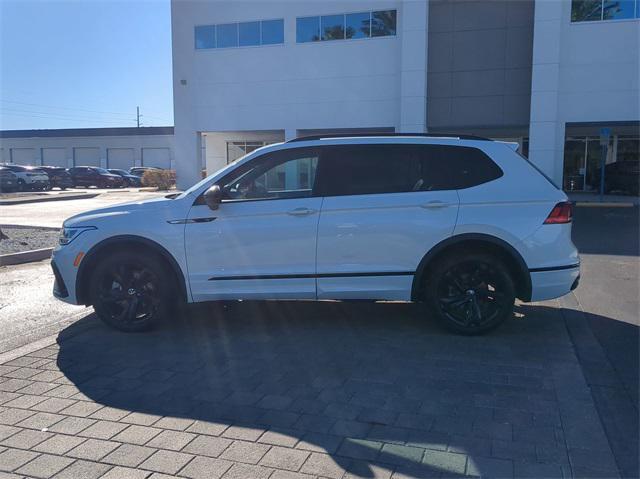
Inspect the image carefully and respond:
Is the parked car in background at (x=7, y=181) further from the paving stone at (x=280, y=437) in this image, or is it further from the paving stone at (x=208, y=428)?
the paving stone at (x=280, y=437)

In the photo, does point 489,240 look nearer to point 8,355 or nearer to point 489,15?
point 8,355

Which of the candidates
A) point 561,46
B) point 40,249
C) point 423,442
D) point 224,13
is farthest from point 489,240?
point 224,13

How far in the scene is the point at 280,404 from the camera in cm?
401

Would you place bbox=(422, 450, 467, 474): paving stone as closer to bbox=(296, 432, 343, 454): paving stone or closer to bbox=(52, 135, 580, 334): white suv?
bbox=(296, 432, 343, 454): paving stone

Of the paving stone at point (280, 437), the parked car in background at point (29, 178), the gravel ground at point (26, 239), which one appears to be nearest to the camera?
Answer: the paving stone at point (280, 437)

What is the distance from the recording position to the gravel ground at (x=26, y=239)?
36.3ft

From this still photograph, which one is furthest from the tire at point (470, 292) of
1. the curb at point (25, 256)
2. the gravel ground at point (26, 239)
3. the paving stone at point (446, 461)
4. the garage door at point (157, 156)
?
the garage door at point (157, 156)

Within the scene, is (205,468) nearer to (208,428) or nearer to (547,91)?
(208,428)

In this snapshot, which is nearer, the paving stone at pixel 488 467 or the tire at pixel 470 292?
the paving stone at pixel 488 467

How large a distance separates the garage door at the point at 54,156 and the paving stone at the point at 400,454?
64.7 m

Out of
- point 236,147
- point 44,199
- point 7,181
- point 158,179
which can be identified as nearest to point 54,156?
point 158,179

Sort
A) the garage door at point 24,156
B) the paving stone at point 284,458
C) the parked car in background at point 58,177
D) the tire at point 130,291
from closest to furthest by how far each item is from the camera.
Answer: the paving stone at point 284,458, the tire at point 130,291, the parked car in background at point 58,177, the garage door at point 24,156

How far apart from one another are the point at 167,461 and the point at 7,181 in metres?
34.0

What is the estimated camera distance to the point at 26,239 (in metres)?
12.3
